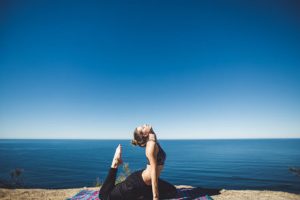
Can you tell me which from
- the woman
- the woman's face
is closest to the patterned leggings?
the woman

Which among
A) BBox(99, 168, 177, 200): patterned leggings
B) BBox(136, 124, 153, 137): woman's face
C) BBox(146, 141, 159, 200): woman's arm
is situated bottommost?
BBox(99, 168, 177, 200): patterned leggings

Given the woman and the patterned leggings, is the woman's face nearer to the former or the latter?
the woman

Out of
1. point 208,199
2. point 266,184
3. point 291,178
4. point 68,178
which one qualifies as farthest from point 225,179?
point 208,199

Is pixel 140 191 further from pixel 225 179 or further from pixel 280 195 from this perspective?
pixel 225 179

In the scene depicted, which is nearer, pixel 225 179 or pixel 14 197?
pixel 14 197

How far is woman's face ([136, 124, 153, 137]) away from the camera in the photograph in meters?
4.29

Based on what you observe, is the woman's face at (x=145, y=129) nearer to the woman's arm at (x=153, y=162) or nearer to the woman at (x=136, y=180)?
the woman at (x=136, y=180)

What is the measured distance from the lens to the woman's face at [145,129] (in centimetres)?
429

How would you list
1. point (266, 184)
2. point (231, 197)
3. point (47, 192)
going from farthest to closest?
point (266, 184)
point (47, 192)
point (231, 197)

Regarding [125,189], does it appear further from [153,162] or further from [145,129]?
[145,129]

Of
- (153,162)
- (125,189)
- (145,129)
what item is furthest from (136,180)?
(145,129)

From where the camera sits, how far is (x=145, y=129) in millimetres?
4301

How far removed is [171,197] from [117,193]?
183 cm

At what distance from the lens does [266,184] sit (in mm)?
31078
